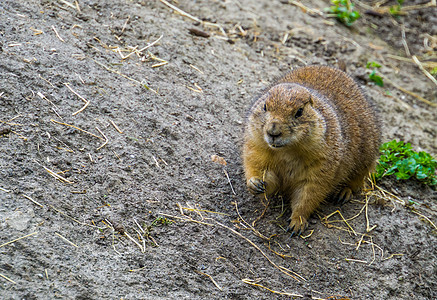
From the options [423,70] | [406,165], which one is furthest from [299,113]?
[423,70]

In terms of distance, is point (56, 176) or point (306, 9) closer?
point (56, 176)

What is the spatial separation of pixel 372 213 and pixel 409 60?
4.59 m

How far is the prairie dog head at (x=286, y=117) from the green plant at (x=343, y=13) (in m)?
4.74

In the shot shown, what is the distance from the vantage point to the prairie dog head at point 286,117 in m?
4.05

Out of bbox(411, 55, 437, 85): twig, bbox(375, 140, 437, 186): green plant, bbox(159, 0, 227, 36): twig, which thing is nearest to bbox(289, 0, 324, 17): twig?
bbox(411, 55, 437, 85): twig

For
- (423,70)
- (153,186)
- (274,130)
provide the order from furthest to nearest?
1. (423,70)
2. (153,186)
3. (274,130)

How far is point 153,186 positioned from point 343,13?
581 cm

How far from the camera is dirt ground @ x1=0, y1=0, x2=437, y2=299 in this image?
3.55 m

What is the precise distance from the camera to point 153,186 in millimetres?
4410

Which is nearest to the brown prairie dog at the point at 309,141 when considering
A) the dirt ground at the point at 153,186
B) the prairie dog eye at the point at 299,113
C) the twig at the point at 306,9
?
the prairie dog eye at the point at 299,113

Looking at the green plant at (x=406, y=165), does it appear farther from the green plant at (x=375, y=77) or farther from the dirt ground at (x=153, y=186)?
the green plant at (x=375, y=77)

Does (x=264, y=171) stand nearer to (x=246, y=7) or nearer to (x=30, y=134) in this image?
(x=30, y=134)

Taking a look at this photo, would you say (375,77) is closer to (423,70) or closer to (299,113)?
(423,70)

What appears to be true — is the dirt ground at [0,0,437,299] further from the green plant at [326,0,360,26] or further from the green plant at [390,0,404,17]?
the green plant at [390,0,404,17]
